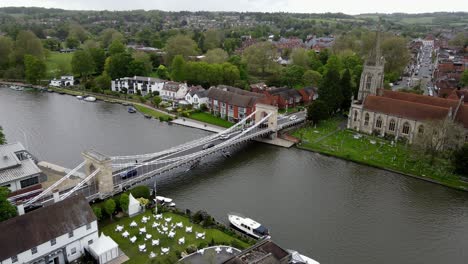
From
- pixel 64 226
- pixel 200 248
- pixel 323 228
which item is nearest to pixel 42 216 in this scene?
pixel 64 226

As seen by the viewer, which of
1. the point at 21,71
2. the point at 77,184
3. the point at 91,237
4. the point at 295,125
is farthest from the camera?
the point at 21,71

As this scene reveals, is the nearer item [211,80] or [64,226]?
[64,226]

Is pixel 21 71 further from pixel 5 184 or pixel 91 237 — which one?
pixel 91 237

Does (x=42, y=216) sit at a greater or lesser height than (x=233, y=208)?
greater

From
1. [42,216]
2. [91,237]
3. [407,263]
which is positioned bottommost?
[407,263]

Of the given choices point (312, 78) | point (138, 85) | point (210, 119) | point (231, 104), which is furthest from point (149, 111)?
point (312, 78)
